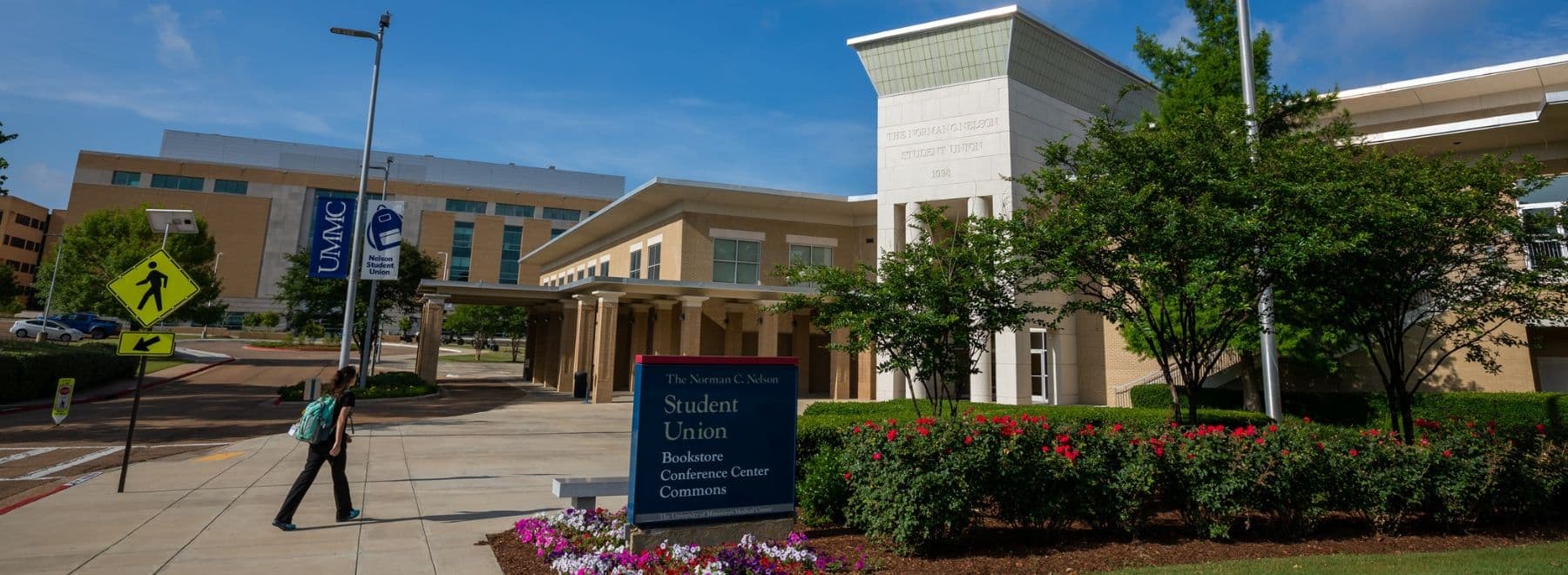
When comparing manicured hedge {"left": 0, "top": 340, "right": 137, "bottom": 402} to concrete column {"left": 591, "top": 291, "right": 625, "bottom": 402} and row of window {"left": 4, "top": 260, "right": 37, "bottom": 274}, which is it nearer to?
concrete column {"left": 591, "top": 291, "right": 625, "bottom": 402}

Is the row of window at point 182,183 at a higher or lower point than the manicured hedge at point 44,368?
higher

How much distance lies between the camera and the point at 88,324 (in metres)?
47.4

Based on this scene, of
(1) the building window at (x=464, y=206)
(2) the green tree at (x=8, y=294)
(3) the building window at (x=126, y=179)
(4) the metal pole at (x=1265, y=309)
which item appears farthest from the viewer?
(1) the building window at (x=464, y=206)

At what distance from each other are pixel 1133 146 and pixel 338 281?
34240mm

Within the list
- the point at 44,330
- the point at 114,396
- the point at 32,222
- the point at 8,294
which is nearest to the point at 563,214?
the point at 8,294

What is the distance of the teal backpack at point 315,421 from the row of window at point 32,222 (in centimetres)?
10886

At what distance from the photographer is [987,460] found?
6910 mm

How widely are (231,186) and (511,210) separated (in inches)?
1222

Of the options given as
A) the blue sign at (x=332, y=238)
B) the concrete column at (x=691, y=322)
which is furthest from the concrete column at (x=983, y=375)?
the blue sign at (x=332, y=238)

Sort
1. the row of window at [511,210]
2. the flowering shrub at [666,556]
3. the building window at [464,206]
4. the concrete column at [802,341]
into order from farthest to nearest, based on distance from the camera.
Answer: the row of window at [511,210] → the building window at [464,206] → the concrete column at [802,341] → the flowering shrub at [666,556]

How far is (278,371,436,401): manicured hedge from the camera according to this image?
23.4 meters

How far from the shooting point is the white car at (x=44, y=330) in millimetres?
41812

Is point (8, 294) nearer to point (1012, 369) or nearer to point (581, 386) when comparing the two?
point (581, 386)

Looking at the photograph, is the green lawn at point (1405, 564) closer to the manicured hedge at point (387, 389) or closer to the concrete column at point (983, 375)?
the concrete column at point (983, 375)
